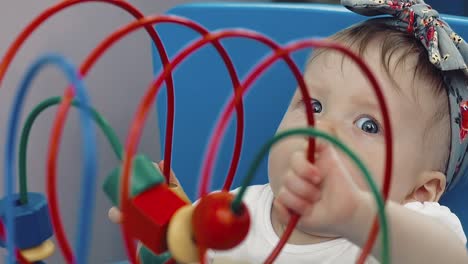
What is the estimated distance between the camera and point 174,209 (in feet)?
1.13

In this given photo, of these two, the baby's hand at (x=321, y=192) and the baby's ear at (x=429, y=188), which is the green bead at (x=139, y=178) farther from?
the baby's ear at (x=429, y=188)

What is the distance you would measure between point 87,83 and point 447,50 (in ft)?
1.64

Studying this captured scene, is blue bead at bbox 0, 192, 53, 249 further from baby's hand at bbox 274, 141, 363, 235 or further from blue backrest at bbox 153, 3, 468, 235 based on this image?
blue backrest at bbox 153, 3, 468, 235

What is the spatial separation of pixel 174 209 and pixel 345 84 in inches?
11.2

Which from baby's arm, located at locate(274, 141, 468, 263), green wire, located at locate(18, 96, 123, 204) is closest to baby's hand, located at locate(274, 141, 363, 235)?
baby's arm, located at locate(274, 141, 468, 263)

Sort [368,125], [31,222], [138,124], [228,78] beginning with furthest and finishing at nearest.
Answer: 1. [228,78]
2. [368,125]
3. [31,222]
4. [138,124]

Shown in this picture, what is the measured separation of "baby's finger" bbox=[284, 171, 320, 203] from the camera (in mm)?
370

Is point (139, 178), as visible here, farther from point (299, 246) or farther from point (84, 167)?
point (299, 246)

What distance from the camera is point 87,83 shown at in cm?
88

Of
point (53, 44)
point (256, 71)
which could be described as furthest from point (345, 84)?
point (53, 44)

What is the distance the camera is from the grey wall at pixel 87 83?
79 cm

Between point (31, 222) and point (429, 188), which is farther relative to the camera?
point (429, 188)

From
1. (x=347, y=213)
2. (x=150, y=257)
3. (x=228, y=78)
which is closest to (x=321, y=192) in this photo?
(x=347, y=213)

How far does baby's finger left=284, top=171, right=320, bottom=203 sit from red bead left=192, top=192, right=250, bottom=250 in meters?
0.05
